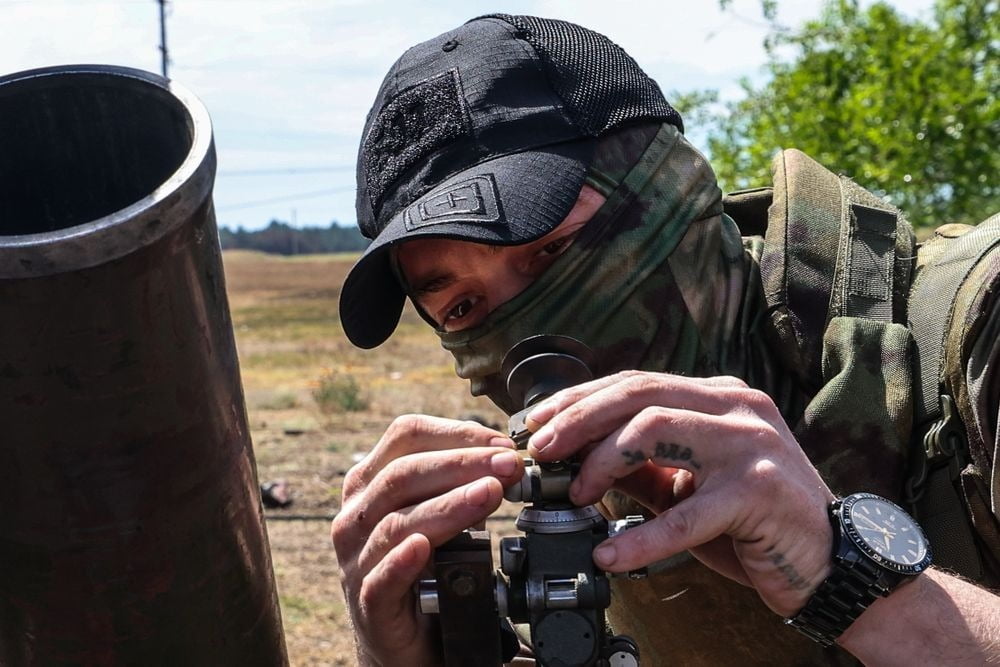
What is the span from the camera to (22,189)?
2.00 meters

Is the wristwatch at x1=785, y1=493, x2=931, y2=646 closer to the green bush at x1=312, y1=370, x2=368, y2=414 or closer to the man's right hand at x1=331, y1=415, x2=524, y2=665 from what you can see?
the man's right hand at x1=331, y1=415, x2=524, y2=665

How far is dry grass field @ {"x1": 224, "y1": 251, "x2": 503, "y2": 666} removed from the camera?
7625 millimetres

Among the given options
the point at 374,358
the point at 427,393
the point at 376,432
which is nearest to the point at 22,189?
the point at 376,432

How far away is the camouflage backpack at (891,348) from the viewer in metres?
2.23

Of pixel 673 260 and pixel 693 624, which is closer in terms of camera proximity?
pixel 673 260

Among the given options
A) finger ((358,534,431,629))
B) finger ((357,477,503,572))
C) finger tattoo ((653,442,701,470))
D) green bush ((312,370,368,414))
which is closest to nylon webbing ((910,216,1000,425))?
finger tattoo ((653,442,701,470))

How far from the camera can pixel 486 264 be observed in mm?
2547

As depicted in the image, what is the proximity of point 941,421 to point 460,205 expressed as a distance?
110 cm

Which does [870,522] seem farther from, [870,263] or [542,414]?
[870,263]

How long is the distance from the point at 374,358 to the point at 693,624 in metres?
26.0

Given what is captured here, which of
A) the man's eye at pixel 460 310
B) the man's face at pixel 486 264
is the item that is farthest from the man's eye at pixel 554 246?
the man's eye at pixel 460 310

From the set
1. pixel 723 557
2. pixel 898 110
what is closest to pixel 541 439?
pixel 723 557

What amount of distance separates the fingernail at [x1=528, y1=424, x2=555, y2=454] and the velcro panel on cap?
1037 mm

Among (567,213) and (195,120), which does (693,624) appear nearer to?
(567,213)
